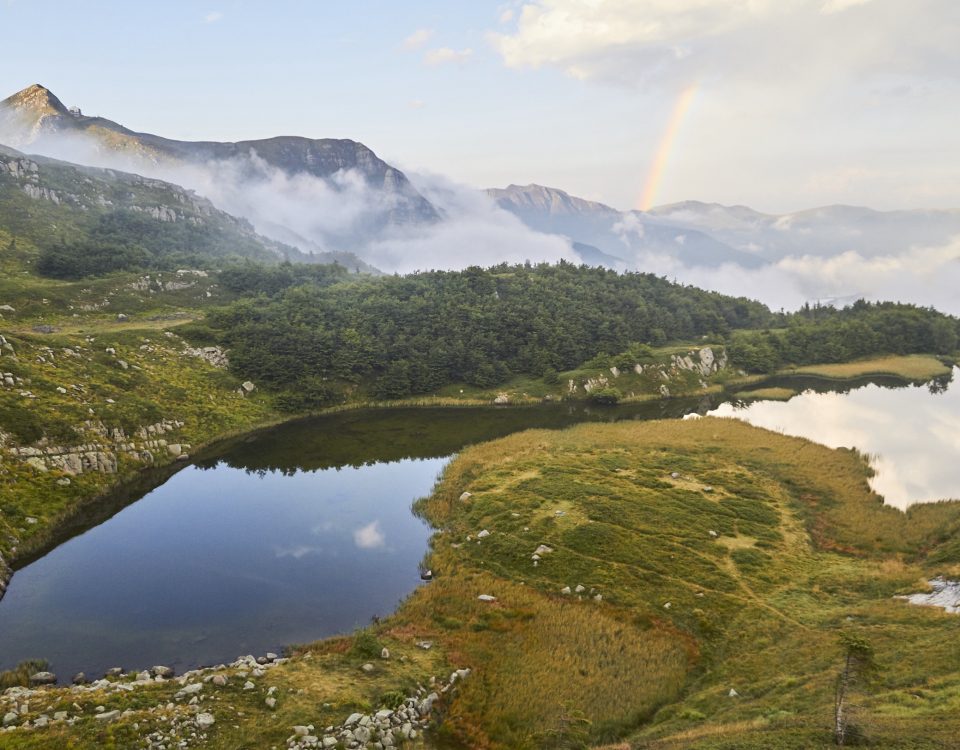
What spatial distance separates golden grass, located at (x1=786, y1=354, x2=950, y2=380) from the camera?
13138 centimetres

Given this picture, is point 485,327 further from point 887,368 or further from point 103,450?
point 887,368

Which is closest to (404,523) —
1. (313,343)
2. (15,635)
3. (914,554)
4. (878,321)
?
(15,635)

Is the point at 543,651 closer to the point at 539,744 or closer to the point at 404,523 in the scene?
the point at 539,744

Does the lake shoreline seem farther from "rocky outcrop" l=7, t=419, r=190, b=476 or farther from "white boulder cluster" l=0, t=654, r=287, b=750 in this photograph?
"white boulder cluster" l=0, t=654, r=287, b=750

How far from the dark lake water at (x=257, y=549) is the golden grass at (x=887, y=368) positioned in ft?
162

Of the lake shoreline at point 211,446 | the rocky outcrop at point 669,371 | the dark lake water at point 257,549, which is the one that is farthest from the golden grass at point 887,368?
the dark lake water at point 257,549

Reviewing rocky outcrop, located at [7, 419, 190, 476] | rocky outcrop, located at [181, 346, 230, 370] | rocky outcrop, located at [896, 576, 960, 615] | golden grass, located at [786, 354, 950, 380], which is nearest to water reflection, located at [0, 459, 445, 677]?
rocky outcrop, located at [7, 419, 190, 476]

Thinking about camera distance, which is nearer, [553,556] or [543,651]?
[543,651]

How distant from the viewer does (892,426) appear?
8369cm

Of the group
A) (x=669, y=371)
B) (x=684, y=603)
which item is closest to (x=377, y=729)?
(x=684, y=603)

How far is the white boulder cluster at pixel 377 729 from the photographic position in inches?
858

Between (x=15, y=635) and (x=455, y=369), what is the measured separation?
89.3 metres

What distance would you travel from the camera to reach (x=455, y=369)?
117 meters

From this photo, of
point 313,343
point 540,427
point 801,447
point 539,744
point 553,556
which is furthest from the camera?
point 313,343
